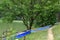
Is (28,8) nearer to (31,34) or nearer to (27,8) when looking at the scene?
(27,8)

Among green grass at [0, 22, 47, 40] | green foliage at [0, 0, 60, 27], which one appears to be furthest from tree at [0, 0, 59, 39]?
green grass at [0, 22, 47, 40]

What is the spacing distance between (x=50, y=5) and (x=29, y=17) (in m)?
1.46

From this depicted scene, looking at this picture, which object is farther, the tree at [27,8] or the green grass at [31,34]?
the tree at [27,8]

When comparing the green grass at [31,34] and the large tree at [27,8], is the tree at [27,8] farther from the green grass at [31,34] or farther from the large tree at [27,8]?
the green grass at [31,34]

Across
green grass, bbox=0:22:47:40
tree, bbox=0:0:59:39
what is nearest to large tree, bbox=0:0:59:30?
tree, bbox=0:0:59:39

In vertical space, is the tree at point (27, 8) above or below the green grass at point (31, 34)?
above

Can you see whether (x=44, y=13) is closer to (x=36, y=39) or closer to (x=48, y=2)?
(x=48, y=2)

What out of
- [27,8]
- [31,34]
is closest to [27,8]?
[27,8]

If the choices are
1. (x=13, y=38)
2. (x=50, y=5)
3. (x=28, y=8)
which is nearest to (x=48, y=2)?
(x=50, y=5)

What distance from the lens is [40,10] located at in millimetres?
12883

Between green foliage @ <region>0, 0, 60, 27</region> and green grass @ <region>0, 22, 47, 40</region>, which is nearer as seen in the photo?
green grass @ <region>0, 22, 47, 40</region>

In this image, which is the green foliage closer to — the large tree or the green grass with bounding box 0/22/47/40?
the large tree

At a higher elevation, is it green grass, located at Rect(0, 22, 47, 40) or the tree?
the tree

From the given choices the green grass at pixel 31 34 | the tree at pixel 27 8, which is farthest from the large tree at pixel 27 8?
the green grass at pixel 31 34
